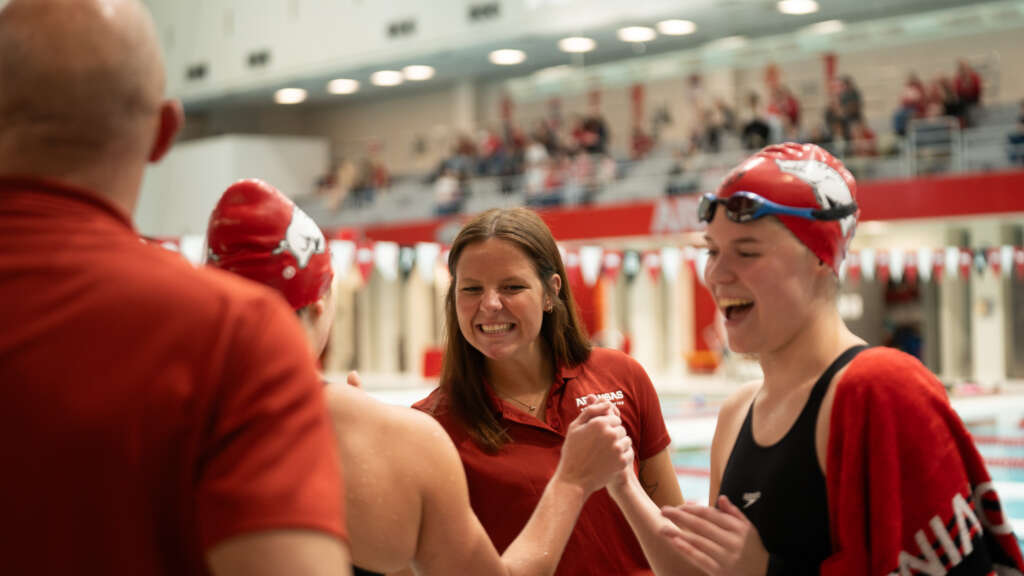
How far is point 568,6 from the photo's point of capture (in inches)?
875

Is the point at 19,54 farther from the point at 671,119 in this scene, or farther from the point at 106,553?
the point at 671,119

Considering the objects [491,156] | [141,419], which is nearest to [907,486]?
[141,419]

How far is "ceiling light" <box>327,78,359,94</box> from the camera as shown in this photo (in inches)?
1095

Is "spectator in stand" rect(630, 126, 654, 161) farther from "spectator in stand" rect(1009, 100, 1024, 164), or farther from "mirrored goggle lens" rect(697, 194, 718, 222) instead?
"mirrored goggle lens" rect(697, 194, 718, 222)

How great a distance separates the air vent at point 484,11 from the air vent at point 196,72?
8599 mm

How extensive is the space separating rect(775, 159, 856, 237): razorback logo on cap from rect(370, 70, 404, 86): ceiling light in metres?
25.7

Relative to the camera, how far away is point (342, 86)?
2834cm

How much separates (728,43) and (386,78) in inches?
346

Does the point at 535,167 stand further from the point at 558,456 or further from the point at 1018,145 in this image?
the point at 558,456

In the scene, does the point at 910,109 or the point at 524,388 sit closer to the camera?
the point at 524,388

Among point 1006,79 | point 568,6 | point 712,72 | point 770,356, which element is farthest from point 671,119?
point 770,356

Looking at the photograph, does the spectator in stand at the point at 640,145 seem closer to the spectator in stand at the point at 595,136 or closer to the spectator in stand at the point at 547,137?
the spectator in stand at the point at 595,136

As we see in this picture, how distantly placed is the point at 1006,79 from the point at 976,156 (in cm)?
438

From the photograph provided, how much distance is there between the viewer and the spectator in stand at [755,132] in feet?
57.7
